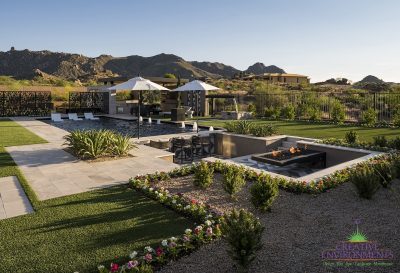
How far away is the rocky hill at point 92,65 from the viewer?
79.5 m

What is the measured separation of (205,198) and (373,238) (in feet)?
8.85

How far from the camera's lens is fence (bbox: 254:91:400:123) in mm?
17530

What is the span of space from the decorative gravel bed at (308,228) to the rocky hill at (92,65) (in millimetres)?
68848

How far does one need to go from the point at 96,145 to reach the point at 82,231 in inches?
192

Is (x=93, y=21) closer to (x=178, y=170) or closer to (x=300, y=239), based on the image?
(x=178, y=170)

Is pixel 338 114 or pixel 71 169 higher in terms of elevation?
pixel 338 114

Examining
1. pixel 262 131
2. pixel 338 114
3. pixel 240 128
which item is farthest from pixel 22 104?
pixel 338 114

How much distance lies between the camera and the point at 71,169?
7.77m

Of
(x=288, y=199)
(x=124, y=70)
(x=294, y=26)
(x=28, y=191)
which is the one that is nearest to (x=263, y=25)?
(x=294, y=26)

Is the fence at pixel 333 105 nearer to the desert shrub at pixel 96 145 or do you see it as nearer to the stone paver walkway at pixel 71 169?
the stone paver walkway at pixel 71 169

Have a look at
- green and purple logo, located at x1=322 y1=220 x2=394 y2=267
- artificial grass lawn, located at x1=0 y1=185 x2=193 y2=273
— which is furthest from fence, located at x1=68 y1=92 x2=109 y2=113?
green and purple logo, located at x1=322 y1=220 x2=394 y2=267

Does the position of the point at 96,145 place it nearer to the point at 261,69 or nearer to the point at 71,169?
the point at 71,169

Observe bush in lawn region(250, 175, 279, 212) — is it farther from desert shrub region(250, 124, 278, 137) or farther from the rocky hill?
the rocky hill

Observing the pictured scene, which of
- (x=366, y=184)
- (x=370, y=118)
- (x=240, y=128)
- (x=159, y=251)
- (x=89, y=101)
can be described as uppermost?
(x=89, y=101)
